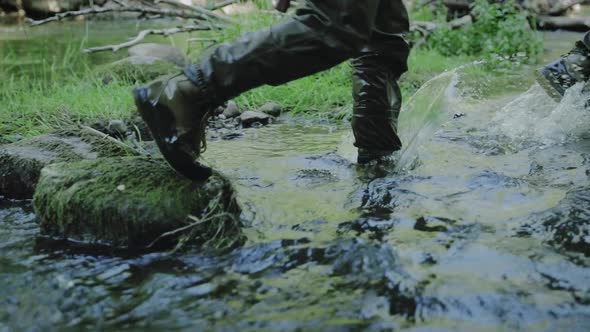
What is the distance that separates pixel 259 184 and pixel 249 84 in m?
0.72

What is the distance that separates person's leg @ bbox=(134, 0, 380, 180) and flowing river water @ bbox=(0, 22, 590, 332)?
46 centimetres

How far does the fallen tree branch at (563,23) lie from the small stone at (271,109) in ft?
19.1

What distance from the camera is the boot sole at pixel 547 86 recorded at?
382 cm

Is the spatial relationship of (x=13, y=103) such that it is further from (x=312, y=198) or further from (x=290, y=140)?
(x=312, y=198)

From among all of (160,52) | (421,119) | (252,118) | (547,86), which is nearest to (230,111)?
(252,118)

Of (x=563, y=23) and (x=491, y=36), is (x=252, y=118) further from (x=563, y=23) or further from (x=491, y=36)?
(x=563, y=23)

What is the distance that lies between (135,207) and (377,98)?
1342 mm

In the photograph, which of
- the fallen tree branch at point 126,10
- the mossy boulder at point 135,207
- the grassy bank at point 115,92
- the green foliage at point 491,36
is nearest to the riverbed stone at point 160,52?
the grassy bank at point 115,92

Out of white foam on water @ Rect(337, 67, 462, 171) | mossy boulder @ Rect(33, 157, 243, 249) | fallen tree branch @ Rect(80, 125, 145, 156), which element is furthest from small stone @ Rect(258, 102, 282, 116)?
mossy boulder @ Rect(33, 157, 243, 249)

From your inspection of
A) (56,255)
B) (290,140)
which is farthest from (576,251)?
(290,140)

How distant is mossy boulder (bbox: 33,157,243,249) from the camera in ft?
7.14

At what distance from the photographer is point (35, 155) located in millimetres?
2887

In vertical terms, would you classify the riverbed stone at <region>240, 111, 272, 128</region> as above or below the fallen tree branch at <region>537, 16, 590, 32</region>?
below

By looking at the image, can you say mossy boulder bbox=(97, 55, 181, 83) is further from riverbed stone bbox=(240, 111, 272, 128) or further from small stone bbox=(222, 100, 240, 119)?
riverbed stone bbox=(240, 111, 272, 128)
